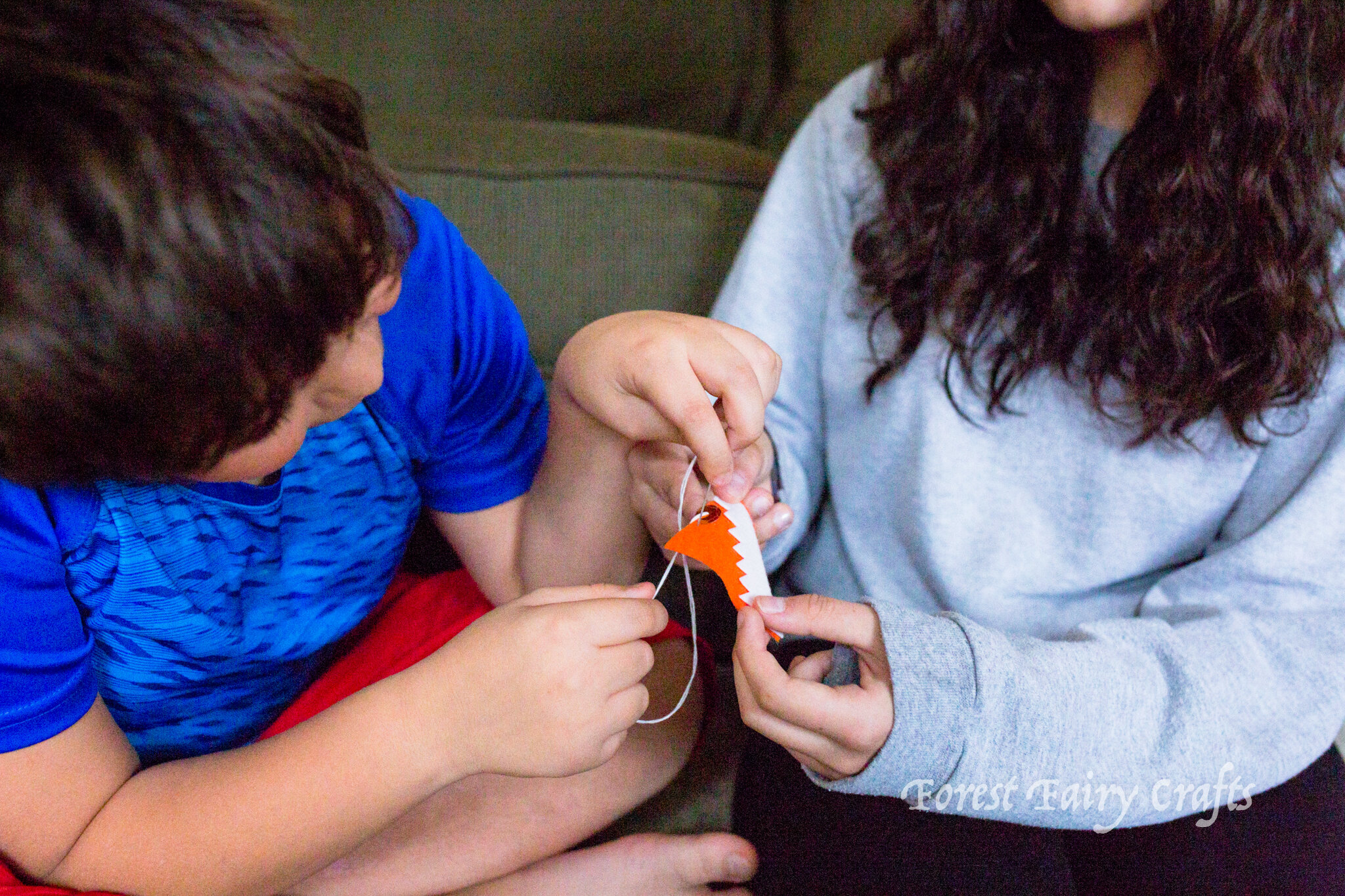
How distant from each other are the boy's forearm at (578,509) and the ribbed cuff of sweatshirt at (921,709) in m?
0.26

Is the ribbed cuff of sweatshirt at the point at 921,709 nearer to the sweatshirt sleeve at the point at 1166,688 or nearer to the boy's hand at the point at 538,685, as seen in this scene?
the sweatshirt sleeve at the point at 1166,688

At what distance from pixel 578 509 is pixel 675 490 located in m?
0.13

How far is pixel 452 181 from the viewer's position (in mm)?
1133

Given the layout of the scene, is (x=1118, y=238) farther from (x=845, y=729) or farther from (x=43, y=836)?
(x=43, y=836)

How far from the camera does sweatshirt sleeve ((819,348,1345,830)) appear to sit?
25.7 inches

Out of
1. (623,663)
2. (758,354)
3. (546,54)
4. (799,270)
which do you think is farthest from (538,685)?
(546,54)

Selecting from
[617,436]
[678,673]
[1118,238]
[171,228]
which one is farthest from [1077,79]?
[171,228]

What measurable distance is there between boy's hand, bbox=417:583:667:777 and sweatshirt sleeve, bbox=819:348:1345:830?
178 mm

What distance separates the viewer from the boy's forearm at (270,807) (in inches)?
24.2

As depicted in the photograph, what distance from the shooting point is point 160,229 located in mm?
413

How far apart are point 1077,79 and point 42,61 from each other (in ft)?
2.46

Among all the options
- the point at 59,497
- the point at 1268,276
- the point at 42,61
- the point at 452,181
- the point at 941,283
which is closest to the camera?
the point at 42,61

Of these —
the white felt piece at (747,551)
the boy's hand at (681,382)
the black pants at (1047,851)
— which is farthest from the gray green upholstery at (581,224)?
the black pants at (1047,851)

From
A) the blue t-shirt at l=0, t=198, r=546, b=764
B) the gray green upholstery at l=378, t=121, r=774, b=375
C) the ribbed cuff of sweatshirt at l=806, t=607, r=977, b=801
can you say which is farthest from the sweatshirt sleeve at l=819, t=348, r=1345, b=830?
the gray green upholstery at l=378, t=121, r=774, b=375
